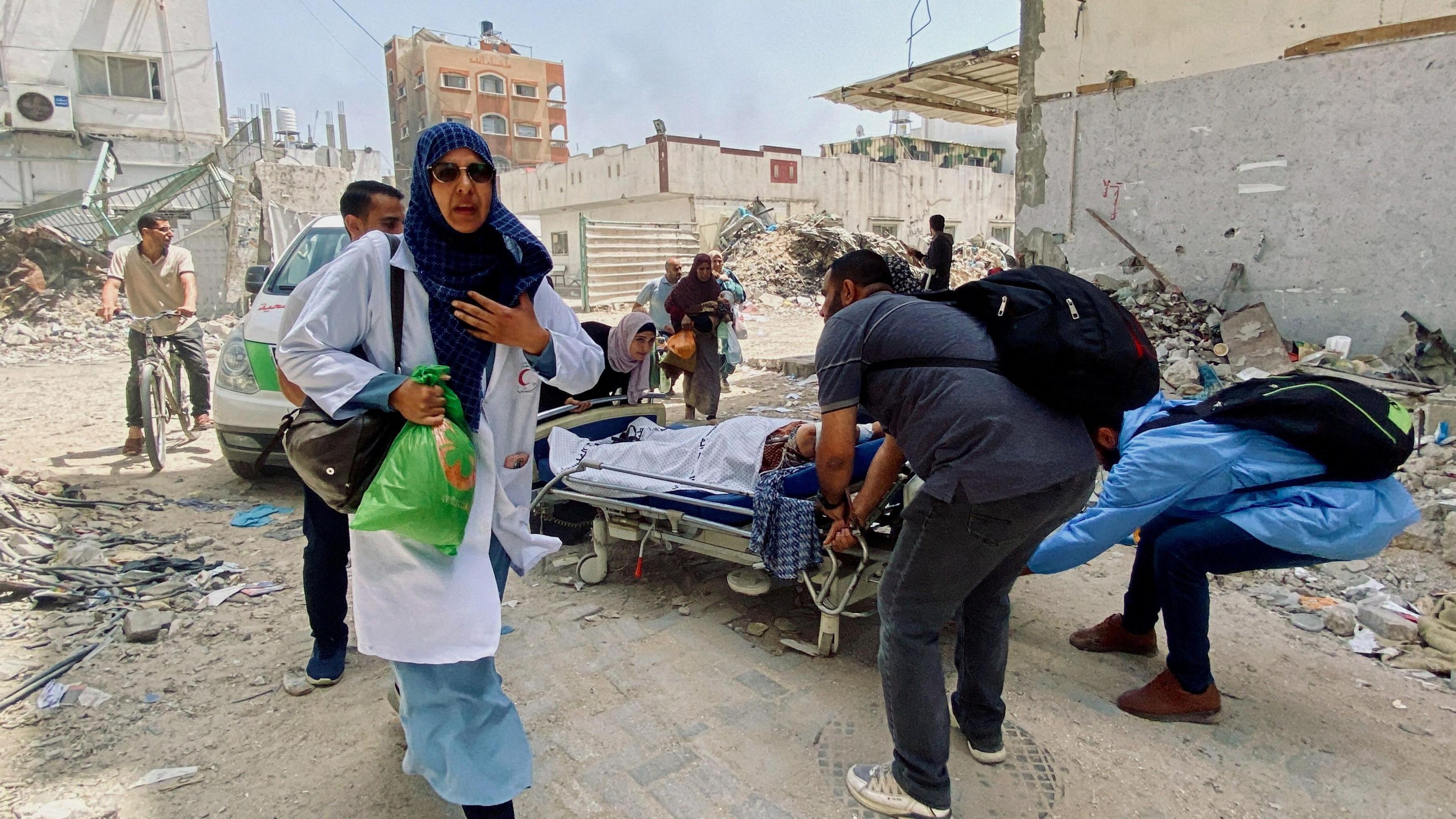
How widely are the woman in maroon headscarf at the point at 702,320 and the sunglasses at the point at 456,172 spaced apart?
5.57 meters

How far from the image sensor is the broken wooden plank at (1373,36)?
243 inches

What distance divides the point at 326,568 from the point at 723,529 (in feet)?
4.97

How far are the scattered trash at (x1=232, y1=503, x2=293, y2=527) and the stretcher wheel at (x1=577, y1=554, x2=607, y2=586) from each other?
90.1 inches

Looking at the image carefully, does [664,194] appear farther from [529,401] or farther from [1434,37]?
[529,401]

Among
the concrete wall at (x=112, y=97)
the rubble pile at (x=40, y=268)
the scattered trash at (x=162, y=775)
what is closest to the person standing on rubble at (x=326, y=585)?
the scattered trash at (x=162, y=775)

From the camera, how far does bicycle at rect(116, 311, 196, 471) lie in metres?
5.99

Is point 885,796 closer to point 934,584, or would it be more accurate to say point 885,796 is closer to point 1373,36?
point 934,584

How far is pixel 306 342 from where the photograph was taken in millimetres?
1793

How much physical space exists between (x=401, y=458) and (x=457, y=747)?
2.40ft

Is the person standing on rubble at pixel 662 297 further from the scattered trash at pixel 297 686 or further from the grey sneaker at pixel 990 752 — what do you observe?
the grey sneaker at pixel 990 752

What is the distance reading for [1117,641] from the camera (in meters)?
3.29

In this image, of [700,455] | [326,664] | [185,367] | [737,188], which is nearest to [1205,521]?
[700,455]

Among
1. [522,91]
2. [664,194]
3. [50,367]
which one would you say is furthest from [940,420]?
[522,91]

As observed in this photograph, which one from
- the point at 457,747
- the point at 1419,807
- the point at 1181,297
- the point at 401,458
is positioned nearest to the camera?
the point at 401,458
